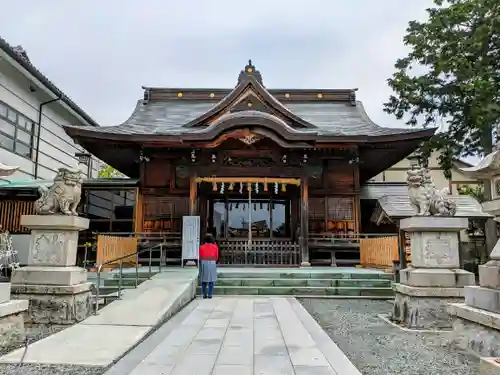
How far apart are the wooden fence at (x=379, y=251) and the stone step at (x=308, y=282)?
143 centimetres

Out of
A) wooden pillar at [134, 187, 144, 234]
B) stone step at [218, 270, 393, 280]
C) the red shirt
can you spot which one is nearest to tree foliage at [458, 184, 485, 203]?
stone step at [218, 270, 393, 280]

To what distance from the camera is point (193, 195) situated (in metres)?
13.9

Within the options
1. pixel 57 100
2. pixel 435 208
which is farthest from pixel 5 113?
pixel 435 208

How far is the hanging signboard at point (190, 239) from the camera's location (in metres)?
12.3

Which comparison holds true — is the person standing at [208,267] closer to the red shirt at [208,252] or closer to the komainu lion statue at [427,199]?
the red shirt at [208,252]

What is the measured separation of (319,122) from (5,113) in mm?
12324

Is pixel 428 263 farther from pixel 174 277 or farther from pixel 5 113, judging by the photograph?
pixel 5 113

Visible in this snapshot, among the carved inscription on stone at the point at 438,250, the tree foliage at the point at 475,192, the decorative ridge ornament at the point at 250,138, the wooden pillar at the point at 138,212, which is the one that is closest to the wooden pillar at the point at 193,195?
the wooden pillar at the point at 138,212

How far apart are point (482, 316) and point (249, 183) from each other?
10.1 metres

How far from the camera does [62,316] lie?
635cm

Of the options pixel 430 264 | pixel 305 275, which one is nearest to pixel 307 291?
pixel 305 275

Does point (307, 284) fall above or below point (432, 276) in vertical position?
below

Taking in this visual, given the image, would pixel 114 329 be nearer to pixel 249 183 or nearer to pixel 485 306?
pixel 485 306

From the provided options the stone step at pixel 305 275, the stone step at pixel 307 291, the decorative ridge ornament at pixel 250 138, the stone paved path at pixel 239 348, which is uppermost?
the decorative ridge ornament at pixel 250 138
